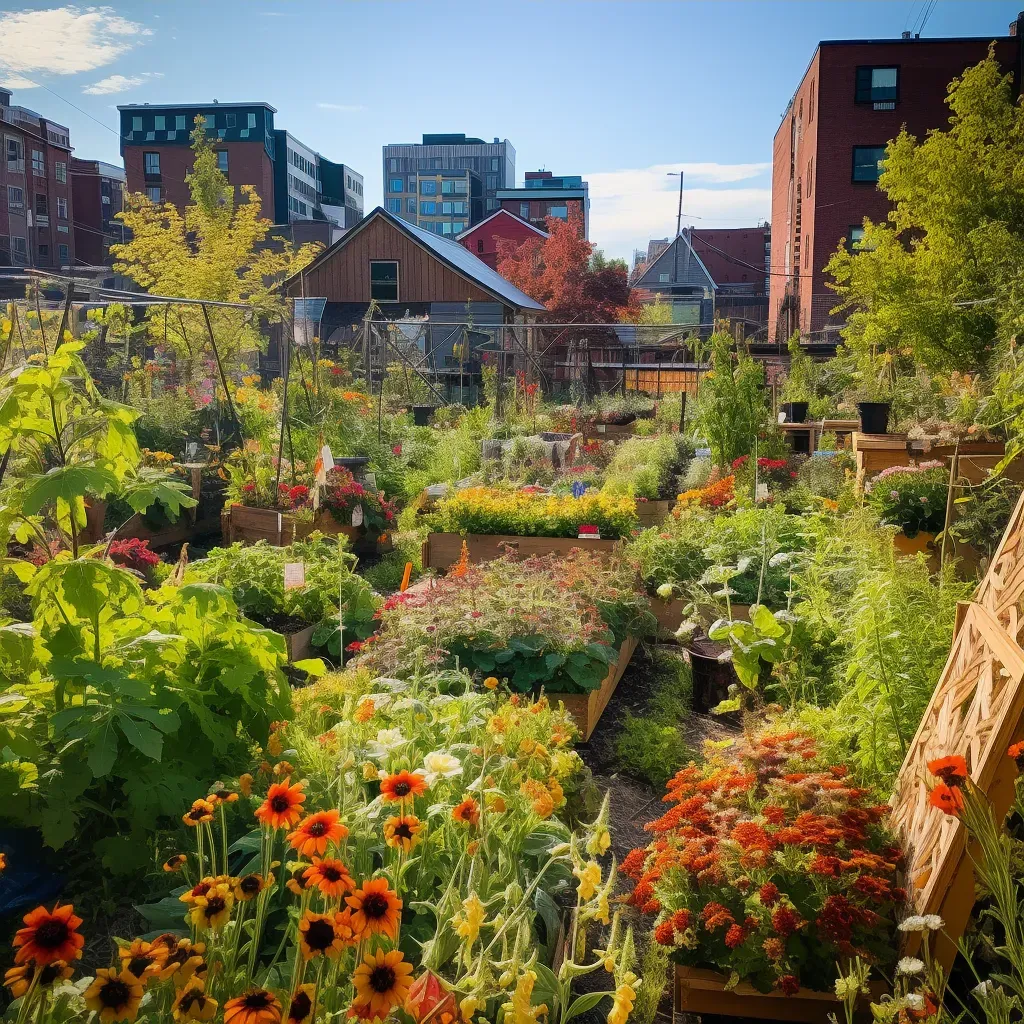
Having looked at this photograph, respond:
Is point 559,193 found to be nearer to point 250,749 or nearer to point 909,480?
point 909,480

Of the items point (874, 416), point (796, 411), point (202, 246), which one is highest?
point (202, 246)

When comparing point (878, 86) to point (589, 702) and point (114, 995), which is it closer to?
point (589, 702)

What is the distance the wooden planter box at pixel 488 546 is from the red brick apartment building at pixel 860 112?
21.4 meters

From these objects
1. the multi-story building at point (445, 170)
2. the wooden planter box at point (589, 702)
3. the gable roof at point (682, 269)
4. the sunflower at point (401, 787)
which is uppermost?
the multi-story building at point (445, 170)

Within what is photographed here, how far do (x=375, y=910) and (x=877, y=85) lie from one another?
31202 mm

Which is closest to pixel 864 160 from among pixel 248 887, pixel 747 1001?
pixel 747 1001

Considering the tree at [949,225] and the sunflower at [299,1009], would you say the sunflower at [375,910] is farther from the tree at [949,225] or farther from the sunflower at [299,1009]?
the tree at [949,225]

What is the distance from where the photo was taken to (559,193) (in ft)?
208

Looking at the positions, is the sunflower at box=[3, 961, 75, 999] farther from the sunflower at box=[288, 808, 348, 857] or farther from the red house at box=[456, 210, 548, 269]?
the red house at box=[456, 210, 548, 269]

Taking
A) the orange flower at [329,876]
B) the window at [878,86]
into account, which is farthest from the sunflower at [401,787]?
the window at [878,86]

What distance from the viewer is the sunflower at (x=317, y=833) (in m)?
1.75

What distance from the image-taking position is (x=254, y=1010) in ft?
4.78

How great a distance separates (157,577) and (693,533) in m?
3.79

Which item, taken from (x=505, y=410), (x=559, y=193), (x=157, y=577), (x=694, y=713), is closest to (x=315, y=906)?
(x=694, y=713)
